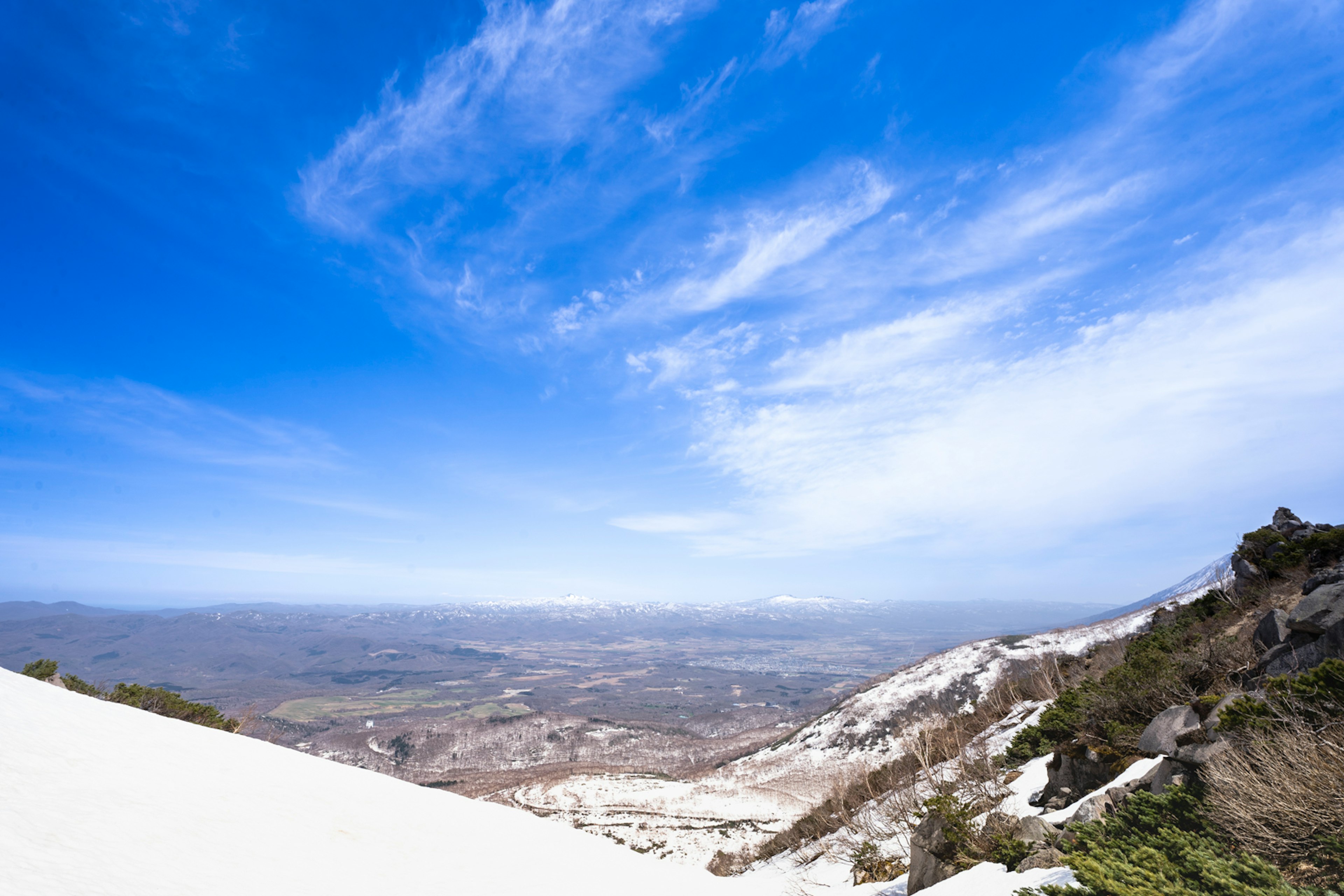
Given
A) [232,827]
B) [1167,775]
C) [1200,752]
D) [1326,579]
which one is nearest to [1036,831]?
[1167,775]

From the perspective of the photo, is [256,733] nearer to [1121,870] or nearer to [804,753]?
[804,753]

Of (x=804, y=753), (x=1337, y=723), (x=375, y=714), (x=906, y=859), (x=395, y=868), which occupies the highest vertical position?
(x=1337, y=723)

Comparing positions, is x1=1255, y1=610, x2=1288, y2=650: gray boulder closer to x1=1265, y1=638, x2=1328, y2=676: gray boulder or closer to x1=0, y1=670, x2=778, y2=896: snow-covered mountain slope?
x1=1265, y1=638, x2=1328, y2=676: gray boulder

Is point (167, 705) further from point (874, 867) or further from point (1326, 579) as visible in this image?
point (1326, 579)

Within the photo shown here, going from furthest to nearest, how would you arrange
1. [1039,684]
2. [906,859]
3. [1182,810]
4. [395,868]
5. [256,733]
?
1. [256,733]
2. [1039,684]
3. [906,859]
4. [395,868]
5. [1182,810]

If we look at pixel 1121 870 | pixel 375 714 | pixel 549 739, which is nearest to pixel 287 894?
pixel 1121 870

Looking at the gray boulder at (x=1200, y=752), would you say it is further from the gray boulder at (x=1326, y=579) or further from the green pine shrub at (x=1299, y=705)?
the gray boulder at (x=1326, y=579)

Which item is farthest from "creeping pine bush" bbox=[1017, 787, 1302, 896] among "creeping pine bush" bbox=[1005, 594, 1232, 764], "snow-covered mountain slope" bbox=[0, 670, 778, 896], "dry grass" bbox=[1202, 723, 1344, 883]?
"snow-covered mountain slope" bbox=[0, 670, 778, 896]
